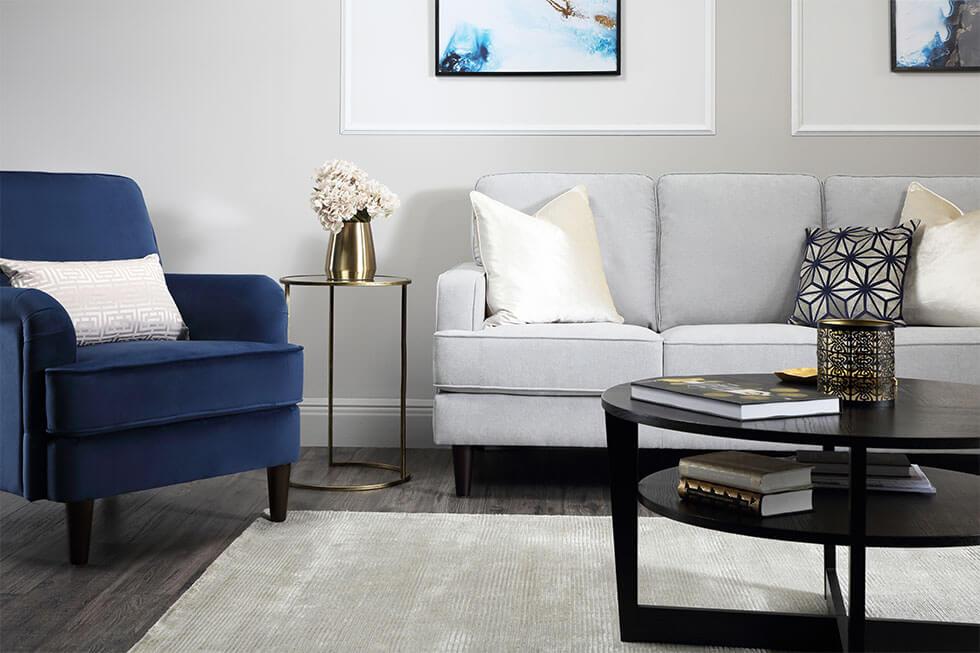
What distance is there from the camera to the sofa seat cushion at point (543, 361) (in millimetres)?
2738

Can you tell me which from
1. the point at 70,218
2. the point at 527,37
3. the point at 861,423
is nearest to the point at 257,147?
the point at 70,218

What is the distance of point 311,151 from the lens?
3.69 m

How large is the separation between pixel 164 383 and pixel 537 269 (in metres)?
1.26

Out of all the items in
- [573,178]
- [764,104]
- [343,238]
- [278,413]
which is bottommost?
[278,413]

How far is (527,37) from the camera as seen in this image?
11.8 feet

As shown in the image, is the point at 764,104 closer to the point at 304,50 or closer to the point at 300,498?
the point at 304,50

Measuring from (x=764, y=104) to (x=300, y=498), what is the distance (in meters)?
2.14

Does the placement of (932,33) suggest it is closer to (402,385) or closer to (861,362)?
(402,385)

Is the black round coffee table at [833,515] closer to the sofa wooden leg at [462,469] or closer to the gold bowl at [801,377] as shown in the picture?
the gold bowl at [801,377]

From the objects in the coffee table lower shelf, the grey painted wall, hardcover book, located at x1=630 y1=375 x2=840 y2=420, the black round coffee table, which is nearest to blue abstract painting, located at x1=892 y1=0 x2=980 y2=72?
the grey painted wall

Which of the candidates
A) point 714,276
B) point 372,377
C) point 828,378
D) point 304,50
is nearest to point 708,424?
point 828,378

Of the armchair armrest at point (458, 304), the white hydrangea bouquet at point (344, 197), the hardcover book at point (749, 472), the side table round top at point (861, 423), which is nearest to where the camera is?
the side table round top at point (861, 423)

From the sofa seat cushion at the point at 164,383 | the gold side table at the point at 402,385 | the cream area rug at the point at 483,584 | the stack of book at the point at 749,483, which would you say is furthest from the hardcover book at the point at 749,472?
the gold side table at the point at 402,385

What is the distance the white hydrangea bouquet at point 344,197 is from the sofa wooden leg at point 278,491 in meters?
0.82
